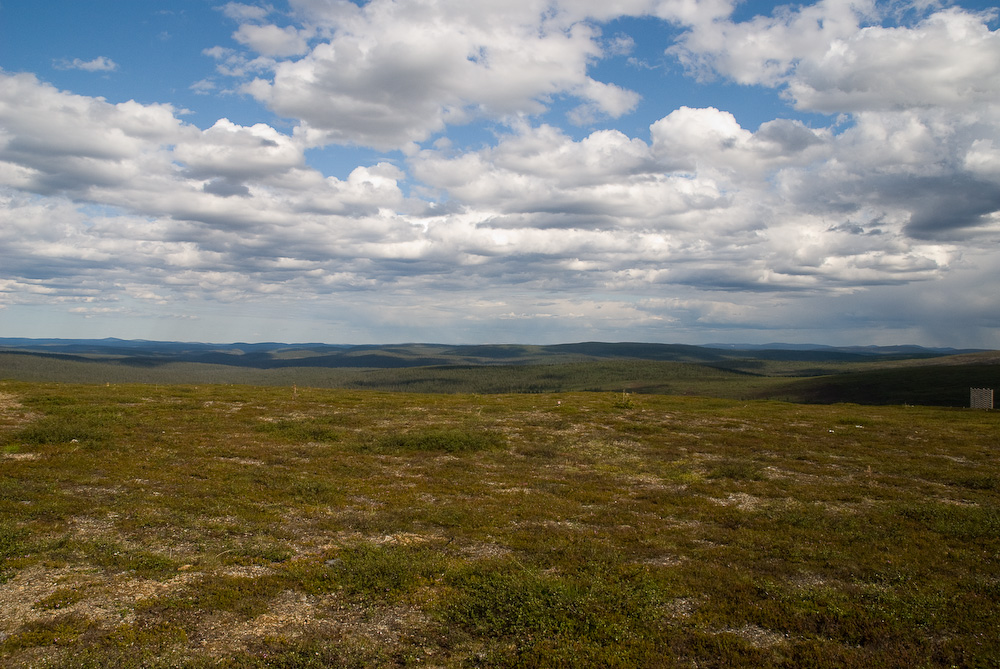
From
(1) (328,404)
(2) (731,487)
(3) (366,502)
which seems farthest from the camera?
(1) (328,404)

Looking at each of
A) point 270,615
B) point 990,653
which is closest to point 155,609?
point 270,615

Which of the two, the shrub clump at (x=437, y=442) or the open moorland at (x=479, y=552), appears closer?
the open moorland at (x=479, y=552)

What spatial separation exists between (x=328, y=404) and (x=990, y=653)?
5922 cm

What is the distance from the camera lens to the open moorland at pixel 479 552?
1320cm

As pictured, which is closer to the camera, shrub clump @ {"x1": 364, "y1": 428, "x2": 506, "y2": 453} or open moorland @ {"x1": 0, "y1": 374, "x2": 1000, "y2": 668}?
open moorland @ {"x1": 0, "y1": 374, "x2": 1000, "y2": 668}

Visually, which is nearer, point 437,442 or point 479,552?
point 479,552

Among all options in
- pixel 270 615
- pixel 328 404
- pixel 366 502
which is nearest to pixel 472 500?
pixel 366 502

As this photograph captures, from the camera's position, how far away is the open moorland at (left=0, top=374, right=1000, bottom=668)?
1320 cm

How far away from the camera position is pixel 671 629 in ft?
46.4

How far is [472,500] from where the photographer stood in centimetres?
2638

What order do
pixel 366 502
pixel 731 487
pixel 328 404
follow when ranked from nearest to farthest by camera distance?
pixel 366 502 < pixel 731 487 < pixel 328 404

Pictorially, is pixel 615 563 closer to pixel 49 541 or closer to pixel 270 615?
pixel 270 615

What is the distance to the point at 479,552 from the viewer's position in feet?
63.6

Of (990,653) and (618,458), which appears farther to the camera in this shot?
(618,458)
